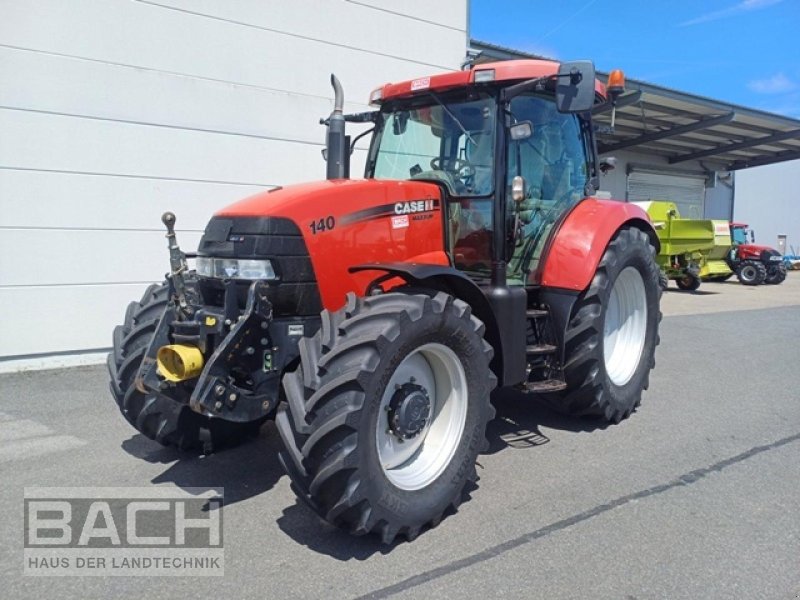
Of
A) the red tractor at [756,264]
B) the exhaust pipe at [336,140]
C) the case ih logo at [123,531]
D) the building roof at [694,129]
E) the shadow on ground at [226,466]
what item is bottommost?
the case ih logo at [123,531]

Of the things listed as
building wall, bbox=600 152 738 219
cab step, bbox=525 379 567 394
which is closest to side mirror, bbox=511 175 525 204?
cab step, bbox=525 379 567 394

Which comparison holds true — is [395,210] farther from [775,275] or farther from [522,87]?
[775,275]

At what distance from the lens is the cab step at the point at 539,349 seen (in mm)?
4363

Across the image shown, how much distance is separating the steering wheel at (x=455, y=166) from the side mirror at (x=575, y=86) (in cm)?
70

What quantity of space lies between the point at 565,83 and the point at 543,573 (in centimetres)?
278

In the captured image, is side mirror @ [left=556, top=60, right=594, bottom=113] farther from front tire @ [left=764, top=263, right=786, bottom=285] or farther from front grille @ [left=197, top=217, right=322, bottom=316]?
front tire @ [left=764, top=263, right=786, bottom=285]

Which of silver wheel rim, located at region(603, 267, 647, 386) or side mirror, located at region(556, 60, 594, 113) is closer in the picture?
side mirror, located at region(556, 60, 594, 113)

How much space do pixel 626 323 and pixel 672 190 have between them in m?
20.3

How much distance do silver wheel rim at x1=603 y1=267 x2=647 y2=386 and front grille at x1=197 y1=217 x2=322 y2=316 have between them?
9.42 feet

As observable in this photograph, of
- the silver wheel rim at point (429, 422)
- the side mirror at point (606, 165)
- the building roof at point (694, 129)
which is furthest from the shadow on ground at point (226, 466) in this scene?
the building roof at point (694, 129)

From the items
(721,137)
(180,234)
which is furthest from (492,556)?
(721,137)

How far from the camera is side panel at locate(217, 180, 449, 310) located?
349 centimetres

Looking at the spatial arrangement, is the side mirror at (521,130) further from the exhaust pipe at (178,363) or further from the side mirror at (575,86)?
the exhaust pipe at (178,363)

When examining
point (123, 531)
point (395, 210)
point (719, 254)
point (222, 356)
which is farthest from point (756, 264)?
point (123, 531)
